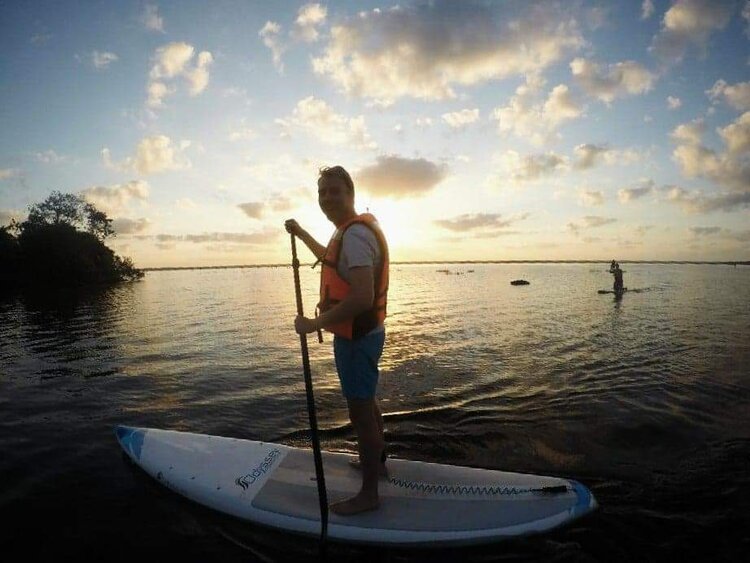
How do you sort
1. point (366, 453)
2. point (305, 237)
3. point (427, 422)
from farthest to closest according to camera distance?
point (427, 422) < point (305, 237) < point (366, 453)

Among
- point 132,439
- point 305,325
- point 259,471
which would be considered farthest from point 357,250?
point 132,439

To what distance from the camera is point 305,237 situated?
4.79 metres

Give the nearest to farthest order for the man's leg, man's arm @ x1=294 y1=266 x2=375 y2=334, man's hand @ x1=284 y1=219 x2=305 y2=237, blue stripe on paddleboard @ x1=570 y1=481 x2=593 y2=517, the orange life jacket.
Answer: man's arm @ x1=294 y1=266 x2=375 y2=334 < the orange life jacket < the man's leg < blue stripe on paddleboard @ x1=570 y1=481 x2=593 y2=517 < man's hand @ x1=284 y1=219 x2=305 y2=237

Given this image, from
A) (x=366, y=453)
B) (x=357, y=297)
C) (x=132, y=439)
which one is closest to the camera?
(x=357, y=297)

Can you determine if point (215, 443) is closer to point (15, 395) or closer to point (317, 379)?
point (317, 379)

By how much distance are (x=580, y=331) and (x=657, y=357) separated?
5.23 m

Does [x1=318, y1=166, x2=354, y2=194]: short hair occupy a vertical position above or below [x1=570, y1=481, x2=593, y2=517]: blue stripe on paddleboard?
above

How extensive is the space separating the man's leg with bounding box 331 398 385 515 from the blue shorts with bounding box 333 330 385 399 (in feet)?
0.35

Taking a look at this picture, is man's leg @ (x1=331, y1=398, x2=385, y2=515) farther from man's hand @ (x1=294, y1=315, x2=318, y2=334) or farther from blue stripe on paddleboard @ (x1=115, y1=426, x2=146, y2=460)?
blue stripe on paddleboard @ (x1=115, y1=426, x2=146, y2=460)

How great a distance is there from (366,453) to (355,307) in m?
1.62

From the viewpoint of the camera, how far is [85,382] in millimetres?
10672

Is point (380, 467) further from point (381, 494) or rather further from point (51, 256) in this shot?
point (51, 256)

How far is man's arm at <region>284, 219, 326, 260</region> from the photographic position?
454cm

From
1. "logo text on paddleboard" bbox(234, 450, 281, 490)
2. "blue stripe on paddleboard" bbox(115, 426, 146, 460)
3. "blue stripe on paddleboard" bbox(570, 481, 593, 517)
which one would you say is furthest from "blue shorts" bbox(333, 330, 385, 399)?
"blue stripe on paddleboard" bbox(115, 426, 146, 460)
